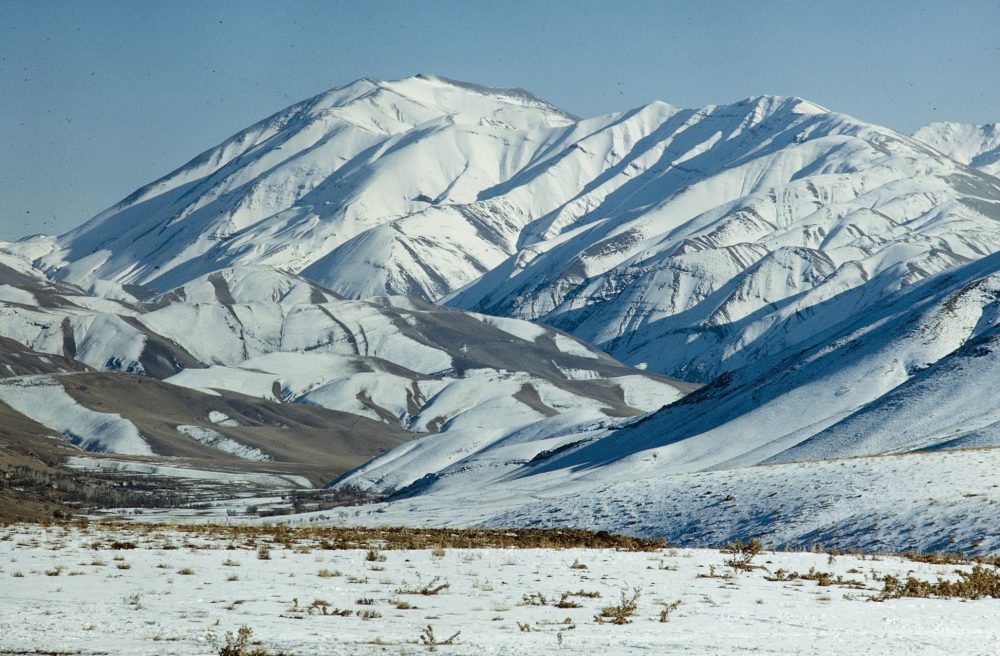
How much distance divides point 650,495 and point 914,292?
384 ft

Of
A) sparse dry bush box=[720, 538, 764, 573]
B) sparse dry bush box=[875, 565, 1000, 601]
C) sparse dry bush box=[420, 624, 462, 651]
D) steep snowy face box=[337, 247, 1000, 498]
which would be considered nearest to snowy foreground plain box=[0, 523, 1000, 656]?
sparse dry bush box=[420, 624, 462, 651]

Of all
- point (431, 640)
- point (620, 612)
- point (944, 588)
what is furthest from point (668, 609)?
point (944, 588)

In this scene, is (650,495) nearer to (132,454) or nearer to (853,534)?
(853,534)

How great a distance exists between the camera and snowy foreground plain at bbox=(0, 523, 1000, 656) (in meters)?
17.6

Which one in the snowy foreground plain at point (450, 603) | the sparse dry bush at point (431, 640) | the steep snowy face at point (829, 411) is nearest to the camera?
the sparse dry bush at point (431, 640)

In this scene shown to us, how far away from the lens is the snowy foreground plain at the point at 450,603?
692 inches

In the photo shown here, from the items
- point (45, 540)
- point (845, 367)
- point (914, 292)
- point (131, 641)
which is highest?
point (914, 292)

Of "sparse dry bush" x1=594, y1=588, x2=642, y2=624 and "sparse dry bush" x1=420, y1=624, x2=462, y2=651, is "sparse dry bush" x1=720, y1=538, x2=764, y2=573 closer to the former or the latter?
"sparse dry bush" x1=594, y1=588, x2=642, y2=624

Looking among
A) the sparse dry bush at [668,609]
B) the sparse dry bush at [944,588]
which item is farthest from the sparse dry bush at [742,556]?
the sparse dry bush at [668,609]

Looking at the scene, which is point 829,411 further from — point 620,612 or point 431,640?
point 431,640

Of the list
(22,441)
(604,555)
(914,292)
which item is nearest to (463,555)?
(604,555)

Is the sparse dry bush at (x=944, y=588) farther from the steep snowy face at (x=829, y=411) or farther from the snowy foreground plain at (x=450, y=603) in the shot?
the steep snowy face at (x=829, y=411)

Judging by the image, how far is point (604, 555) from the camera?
1105 inches

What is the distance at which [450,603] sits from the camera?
68.1ft
